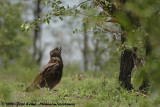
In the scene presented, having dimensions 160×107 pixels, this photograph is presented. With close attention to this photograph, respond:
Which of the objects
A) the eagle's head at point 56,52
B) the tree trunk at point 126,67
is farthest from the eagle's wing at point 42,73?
the tree trunk at point 126,67

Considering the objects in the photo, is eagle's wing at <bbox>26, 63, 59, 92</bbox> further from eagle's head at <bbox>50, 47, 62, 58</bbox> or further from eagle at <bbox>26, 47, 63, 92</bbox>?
eagle's head at <bbox>50, 47, 62, 58</bbox>

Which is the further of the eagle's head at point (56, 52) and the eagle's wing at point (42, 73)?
the eagle's head at point (56, 52)

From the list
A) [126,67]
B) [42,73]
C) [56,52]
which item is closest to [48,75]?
[42,73]

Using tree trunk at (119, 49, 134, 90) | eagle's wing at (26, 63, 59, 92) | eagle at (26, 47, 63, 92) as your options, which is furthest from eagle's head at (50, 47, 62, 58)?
tree trunk at (119, 49, 134, 90)

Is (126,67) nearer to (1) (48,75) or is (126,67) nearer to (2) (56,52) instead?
(2) (56,52)

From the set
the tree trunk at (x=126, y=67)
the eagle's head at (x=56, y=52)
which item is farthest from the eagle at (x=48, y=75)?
the tree trunk at (x=126, y=67)

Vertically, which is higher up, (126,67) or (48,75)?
(126,67)

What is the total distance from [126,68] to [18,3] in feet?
50.2

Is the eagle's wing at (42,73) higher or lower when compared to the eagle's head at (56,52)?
lower

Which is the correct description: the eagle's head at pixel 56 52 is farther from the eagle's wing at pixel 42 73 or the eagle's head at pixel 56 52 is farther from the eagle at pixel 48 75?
the eagle's wing at pixel 42 73

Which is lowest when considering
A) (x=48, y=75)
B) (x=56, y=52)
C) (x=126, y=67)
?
(x=48, y=75)

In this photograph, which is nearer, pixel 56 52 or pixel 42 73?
pixel 42 73

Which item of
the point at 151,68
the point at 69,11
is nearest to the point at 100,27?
the point at 69,11

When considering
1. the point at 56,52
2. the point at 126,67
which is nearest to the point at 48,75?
the point at 56,52
